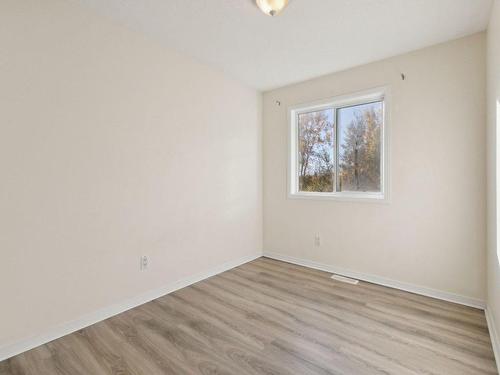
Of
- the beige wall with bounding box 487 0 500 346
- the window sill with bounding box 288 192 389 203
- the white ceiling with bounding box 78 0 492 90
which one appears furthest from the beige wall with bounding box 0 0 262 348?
the beige wall with bounding box 487 0 500 346

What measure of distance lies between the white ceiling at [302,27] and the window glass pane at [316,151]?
0.77 meters

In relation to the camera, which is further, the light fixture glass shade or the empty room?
the light fixture glass shade

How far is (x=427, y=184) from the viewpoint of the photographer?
2.61 m

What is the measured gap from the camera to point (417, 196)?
2670 mm

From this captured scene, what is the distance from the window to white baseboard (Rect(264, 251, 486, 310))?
88 cm

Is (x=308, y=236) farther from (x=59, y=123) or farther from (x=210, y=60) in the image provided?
(x=59, y=123)

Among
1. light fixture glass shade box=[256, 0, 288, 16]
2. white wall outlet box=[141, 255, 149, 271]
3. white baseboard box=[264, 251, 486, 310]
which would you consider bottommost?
white baseboard box=[264, 251, 486, 310]

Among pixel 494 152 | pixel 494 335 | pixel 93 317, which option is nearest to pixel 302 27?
pixel 494 152

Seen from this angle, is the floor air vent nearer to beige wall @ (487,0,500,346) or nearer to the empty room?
the empty room

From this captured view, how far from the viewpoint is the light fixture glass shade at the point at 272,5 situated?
1.93 metres

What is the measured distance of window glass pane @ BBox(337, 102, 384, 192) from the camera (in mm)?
3061

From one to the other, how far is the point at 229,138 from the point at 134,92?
1.29 meters

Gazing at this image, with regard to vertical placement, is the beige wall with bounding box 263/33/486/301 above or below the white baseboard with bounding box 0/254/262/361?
above

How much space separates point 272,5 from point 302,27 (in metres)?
0.44
